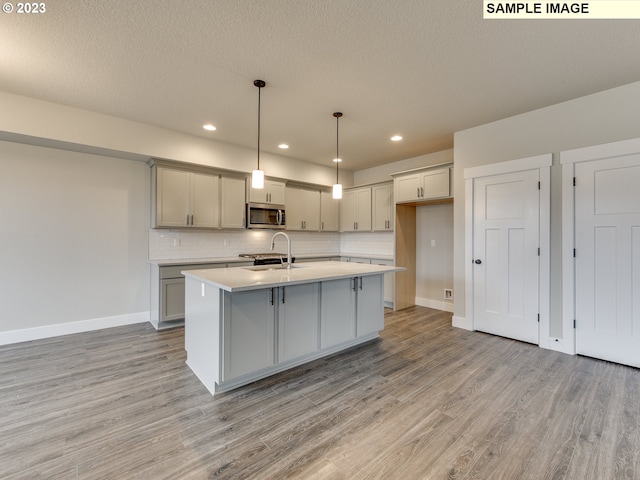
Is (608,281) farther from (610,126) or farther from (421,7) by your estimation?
(421,7)

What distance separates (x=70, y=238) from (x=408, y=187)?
4882 mm

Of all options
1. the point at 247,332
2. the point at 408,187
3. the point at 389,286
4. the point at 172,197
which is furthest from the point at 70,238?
the point at 408,187

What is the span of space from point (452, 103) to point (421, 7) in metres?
1.56

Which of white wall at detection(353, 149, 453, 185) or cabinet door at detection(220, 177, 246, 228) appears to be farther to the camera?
white wall at detection(353, 149, 453, 185)

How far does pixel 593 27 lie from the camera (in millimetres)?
2066

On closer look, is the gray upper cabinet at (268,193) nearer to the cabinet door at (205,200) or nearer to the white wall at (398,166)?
the cabinet door at (205,200)

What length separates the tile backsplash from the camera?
14.5 ft

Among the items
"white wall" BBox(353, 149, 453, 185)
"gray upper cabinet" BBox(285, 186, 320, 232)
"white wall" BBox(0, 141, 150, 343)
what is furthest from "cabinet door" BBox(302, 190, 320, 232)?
"white wall" BBox(0, 141, 150, 343)

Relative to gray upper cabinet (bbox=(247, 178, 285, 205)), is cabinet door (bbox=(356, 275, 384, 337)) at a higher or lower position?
lower

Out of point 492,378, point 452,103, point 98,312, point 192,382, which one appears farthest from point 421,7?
point 98,312

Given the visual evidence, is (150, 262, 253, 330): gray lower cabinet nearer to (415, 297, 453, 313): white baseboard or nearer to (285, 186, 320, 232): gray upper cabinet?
(285, 186, 320, 232): gray upper cabinet

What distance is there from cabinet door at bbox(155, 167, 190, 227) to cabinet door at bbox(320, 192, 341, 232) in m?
2.62

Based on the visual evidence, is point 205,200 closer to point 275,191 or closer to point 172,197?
point 172,197

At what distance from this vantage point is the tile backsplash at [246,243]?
4.41m
